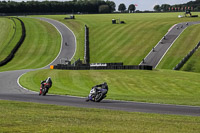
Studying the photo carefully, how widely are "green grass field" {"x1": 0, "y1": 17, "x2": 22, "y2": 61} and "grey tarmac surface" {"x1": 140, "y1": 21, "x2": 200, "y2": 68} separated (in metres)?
31.5

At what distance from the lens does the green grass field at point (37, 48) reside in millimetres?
83688

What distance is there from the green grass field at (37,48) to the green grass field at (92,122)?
5587 centimetres

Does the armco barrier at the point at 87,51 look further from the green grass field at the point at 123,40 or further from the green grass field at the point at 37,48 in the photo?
the green grass field at the point at 37,48

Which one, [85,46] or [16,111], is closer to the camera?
[16,111]

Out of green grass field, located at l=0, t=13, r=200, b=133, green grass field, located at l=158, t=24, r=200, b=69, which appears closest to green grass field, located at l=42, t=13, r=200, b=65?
green grass field, located at l=0, t=13, r=200, b=133

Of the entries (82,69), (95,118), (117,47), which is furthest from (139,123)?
(117,47)

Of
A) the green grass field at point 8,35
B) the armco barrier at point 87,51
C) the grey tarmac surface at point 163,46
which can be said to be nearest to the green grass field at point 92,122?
the grey tarmac surface at point 163,46

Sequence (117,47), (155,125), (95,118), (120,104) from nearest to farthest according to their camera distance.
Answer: (155,125), (95,118), (120,104), (117,47)

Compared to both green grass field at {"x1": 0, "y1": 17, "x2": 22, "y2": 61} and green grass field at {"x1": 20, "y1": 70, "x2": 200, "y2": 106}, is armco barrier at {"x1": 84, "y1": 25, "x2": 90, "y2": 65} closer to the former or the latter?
green grass field at {"x1": 0, "y1": 17, "x2": 22, "y2": 61}

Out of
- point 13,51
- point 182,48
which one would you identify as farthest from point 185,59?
point 13,51

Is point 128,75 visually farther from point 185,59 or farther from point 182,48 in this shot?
point 182,48

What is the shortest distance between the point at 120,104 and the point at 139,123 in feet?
28.5

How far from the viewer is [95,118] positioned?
62.7 feet

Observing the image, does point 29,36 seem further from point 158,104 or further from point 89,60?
point 158,104
